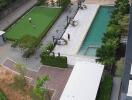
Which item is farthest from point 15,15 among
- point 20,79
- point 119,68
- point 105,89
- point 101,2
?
point 105,89

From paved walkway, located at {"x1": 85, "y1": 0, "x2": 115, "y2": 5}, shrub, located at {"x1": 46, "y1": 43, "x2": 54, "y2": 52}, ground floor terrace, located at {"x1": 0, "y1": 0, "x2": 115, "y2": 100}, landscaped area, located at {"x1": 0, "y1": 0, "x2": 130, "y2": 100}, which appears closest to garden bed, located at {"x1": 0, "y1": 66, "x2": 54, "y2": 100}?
landscaped area, located at {"x1": 0, "y1": 0, "x2": 130, "y2": 100}

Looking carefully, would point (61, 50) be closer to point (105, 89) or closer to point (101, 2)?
point (105, 89)

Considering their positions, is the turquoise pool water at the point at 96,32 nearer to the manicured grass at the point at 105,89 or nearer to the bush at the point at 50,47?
the bush at the point at 50,47

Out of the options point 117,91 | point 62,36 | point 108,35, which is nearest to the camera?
point 117,91

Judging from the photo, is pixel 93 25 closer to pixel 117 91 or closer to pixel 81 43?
pixel 81 43

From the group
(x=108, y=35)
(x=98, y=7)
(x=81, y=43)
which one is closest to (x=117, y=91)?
(x=108, y=35)

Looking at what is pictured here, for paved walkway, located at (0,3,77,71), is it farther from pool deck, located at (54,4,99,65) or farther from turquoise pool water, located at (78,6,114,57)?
turquoise pool water, located at (78,6,114,57)

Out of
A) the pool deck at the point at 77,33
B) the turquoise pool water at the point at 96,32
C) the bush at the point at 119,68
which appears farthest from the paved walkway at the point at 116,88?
the turquoise pool water at the point at 96,32
